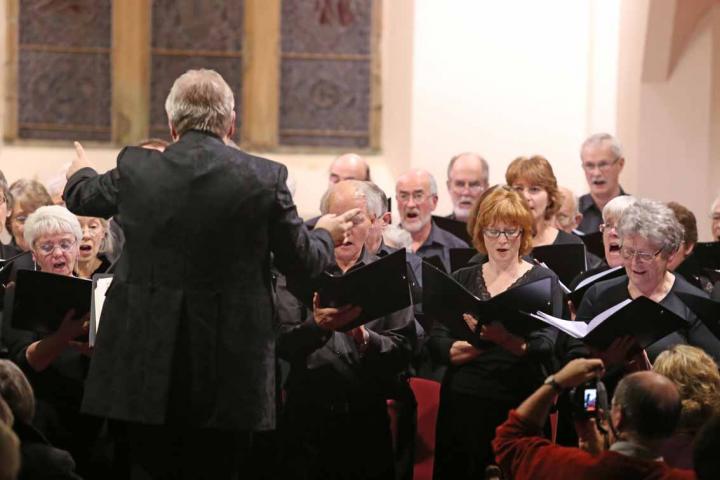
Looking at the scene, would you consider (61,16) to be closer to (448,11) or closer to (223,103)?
(448,11)

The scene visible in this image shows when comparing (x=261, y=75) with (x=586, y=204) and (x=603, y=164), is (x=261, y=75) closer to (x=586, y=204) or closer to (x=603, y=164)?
(x=586, y=204)

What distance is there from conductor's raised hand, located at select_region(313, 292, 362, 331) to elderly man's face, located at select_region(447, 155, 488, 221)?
2842 mm

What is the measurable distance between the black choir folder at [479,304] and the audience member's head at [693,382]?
744mm

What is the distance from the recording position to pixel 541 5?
959 cm

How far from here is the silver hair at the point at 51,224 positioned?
18.5ft

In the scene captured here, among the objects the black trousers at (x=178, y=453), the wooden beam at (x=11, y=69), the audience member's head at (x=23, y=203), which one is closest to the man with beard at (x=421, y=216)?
the audience member's head at (x=23, y=203)

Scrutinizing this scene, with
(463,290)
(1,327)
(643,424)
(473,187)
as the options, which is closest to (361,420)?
(463,290)

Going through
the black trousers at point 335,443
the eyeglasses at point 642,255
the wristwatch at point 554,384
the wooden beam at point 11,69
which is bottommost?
the black trousers at point 335,443

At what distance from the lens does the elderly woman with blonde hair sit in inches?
→ 166

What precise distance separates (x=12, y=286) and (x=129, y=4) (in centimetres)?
520

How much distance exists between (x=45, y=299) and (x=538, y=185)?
2.55m

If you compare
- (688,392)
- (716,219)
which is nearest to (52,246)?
(688,392)

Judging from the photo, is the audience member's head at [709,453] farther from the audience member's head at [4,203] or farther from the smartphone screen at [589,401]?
the audience member's head at [4,203]

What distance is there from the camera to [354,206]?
18.9 ft
